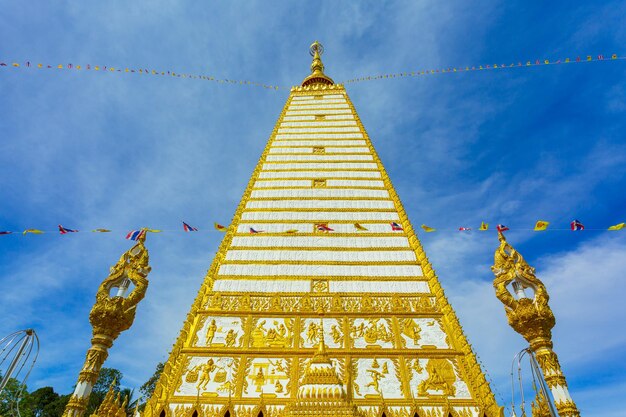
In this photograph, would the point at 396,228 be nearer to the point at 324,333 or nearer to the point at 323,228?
the point at 323,228

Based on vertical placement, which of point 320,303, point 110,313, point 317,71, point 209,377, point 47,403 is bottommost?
point 209,377

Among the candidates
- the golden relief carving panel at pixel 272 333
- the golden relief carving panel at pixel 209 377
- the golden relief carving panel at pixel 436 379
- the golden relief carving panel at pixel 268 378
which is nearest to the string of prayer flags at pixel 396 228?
the golden relief carving panel at pixel 436 379

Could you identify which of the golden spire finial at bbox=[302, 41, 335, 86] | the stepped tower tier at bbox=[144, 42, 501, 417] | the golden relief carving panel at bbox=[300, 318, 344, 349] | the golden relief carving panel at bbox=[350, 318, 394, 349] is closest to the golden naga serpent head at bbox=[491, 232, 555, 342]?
the stepped tower tier at bbox=[144, 42, 501, 417]

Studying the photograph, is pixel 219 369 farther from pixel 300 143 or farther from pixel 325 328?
pixel 300 143

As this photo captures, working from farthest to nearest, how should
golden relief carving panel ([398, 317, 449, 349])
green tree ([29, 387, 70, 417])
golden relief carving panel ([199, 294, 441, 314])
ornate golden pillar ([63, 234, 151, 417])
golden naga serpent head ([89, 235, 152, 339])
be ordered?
green tree ([29, 387, 70, 417])
golden relief carving panel ([199, 294, 441, 314])
golden relief carving panel ([398, 317, 449, 349])
golden naga serpent head ([89, 235, 152, 339])
ornate golden pillar ([63, 234, 151, 417])

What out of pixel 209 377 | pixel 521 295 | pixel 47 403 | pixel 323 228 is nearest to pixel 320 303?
pixel 323 228

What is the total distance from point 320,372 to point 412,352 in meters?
3.25

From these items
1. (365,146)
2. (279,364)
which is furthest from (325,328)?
(365,146)

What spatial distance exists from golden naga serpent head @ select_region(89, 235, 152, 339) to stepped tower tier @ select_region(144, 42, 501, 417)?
1.77 m

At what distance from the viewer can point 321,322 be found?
37.1ft

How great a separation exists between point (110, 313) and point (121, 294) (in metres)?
0.78

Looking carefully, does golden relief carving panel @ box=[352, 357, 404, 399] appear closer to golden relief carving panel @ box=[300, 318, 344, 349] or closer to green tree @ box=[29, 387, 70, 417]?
golden relief carving panel @ box=[300, 318, 344, 349]

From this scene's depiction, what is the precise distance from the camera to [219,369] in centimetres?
1006

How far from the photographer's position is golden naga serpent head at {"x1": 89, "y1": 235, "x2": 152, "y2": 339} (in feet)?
29.6
